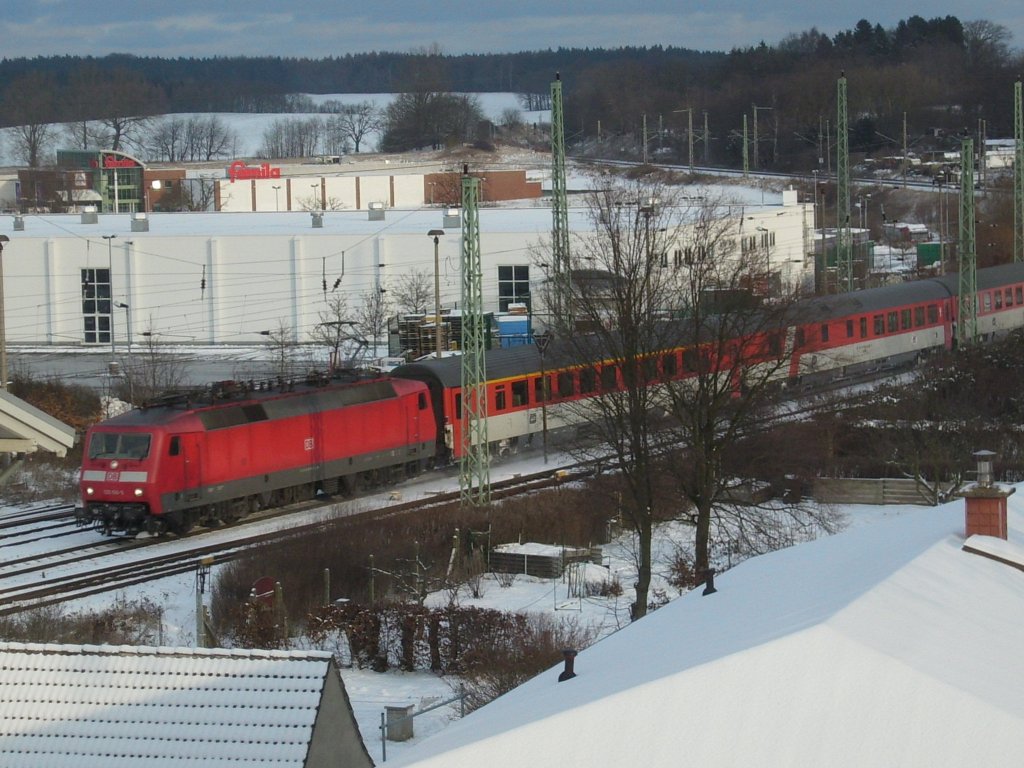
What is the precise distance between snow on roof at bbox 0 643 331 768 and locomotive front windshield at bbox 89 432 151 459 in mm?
14801

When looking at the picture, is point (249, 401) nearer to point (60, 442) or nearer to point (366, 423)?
point (366, 423)

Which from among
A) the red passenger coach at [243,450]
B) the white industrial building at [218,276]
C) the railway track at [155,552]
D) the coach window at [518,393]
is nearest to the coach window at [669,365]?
the railway track at [155,552]

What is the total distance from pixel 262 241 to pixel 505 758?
52541 mm

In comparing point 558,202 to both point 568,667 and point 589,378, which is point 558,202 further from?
point 568,667

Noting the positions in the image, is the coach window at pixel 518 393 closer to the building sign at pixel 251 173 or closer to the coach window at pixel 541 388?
the coach window at pixel 541 388

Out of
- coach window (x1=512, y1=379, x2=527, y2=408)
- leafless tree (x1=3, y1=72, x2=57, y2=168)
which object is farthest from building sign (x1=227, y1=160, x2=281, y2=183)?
coach window (x1=512, y1=379, x2=527, y2=408)

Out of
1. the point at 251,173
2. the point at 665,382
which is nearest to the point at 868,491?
the point at 665,382

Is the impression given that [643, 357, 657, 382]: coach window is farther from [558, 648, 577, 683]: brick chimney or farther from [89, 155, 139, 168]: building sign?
[89, 155, 139, 168]: building sign

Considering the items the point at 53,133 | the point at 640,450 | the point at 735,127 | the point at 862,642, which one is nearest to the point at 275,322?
the point at 640,450

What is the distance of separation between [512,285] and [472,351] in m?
28.6

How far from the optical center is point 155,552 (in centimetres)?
2662

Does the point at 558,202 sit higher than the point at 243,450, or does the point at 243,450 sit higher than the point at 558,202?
the point at 558,202

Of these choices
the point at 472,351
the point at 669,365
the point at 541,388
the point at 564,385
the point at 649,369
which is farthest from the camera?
the point at 541,388

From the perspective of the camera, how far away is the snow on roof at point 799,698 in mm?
9219
